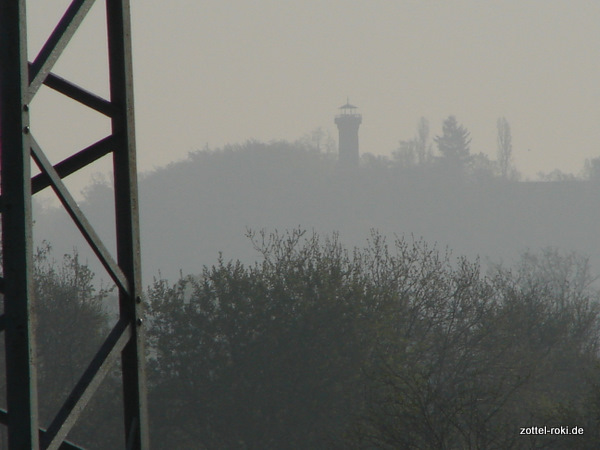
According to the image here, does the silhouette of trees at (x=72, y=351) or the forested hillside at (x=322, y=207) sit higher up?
the forested hillside at (x=322, y=207)

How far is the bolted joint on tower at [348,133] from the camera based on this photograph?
152750 mm

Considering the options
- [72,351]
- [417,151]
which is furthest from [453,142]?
[72,351]

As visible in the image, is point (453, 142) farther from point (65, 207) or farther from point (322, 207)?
point (65, 207)

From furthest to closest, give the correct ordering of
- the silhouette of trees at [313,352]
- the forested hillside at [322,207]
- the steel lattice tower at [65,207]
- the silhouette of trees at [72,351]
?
the forested hillside at [322,207] → the silhouette of trees at [72,351] → the silhouette of trees at [313,352] → the steel lattice tower at [65,207]

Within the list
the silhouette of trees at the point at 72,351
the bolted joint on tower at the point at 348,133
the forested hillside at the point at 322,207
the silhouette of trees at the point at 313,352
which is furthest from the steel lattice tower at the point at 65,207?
the bolted joint on tower at the point at 348,133

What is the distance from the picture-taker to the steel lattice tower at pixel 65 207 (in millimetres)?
2951

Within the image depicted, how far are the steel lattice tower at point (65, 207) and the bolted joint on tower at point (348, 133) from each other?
148 metres

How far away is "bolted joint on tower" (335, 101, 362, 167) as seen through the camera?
501 feet

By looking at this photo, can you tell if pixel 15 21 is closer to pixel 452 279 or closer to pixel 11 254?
pixel 11 254

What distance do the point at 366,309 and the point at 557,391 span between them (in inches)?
250

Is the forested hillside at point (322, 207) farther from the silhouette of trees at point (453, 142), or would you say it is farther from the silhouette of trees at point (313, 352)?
the silhouette of trees at point (313, 352)

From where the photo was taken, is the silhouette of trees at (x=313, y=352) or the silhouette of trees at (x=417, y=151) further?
the silhouette of trees at (x=417, y=151)

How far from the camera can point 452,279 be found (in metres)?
34.9

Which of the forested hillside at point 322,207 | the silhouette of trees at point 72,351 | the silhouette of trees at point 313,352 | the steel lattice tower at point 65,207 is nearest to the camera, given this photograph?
the steel lattice tower at point 65,207
